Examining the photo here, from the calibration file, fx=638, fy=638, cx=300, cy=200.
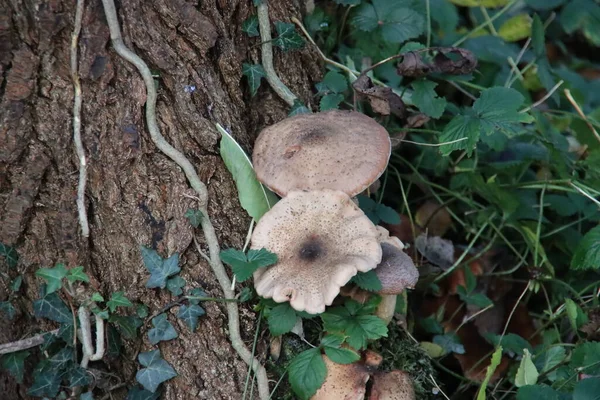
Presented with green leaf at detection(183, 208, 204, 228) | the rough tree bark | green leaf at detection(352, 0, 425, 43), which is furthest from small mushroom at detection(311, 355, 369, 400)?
green leaf at detection(352, 0, 425, 43)

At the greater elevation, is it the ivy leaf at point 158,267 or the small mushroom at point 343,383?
the ivy leaf at point 158,267

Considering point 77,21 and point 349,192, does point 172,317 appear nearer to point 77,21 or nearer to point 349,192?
point 349,192

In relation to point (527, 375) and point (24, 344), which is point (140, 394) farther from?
point (527, 375)

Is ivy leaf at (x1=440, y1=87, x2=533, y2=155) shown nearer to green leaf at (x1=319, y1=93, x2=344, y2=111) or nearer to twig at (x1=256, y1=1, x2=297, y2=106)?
green leaf at (x1=319, y1=93, x2=344, y2=111)

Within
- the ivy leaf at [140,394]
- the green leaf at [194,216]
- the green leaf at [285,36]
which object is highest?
the green leaf at [285,36]

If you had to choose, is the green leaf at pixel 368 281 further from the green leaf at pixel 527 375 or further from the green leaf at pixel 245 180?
the green leaf at pixel 527 375

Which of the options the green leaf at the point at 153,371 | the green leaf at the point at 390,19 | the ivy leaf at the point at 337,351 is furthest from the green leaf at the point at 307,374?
the green leaf at the point at 390,19

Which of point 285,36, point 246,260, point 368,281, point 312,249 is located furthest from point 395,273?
point 285,36

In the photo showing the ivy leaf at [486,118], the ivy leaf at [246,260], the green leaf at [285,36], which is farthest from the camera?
the green leaf at [285,36]
